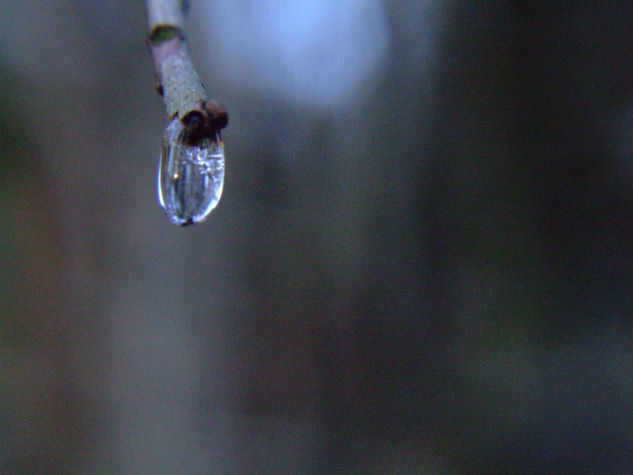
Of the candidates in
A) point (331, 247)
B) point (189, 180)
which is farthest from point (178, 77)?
point (331, 247)

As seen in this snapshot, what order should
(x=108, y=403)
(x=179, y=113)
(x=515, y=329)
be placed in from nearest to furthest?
(x=179, y=113) < (x=108, y=403) < (x=515, y=329)

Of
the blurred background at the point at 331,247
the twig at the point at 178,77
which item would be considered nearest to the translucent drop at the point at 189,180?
the twig at the point at 178,77

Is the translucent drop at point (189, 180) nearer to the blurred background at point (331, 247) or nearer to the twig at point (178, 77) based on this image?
the twig at point (178, 77)

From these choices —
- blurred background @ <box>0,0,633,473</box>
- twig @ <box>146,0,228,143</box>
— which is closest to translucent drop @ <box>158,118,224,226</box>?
twig @ <box>146,0,228,143</box>

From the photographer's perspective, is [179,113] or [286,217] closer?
[179,113]

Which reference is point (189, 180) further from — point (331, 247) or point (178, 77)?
point (331, 247)

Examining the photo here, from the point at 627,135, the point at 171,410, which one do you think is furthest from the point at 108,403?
the point at 627,135

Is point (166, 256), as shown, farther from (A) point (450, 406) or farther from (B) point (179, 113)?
(B) point (179, 113)
